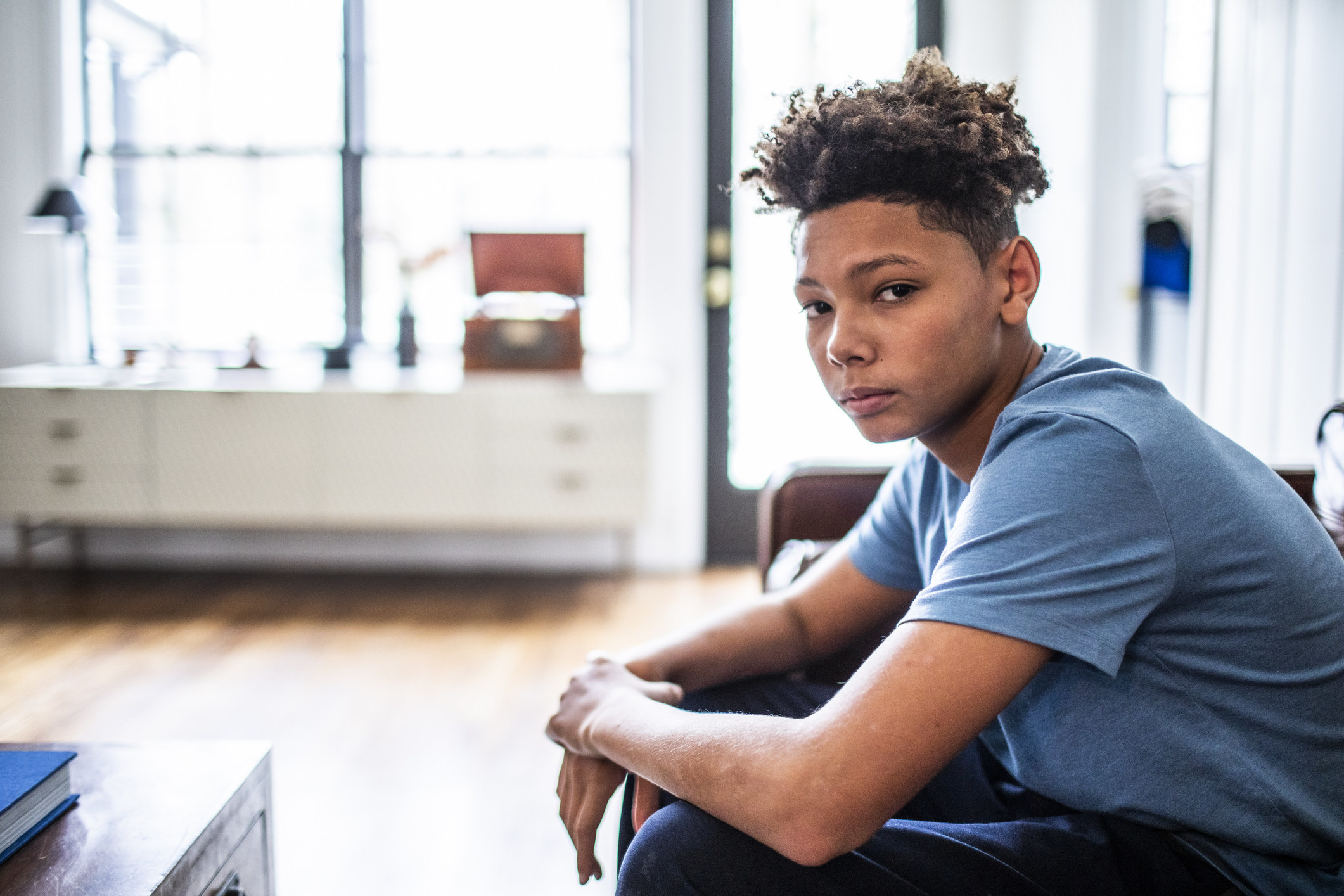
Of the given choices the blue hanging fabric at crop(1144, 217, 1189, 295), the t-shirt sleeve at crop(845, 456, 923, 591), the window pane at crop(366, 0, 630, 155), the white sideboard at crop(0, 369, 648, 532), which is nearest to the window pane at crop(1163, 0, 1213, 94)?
the blue hanging fabric at crop(1144, 217, 1189, 295)

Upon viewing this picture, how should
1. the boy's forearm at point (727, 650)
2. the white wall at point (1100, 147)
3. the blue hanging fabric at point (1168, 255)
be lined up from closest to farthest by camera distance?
the boy's forearm at point (727, 650), the white wall at point (1100, 147), the blue hanging fabric at point (1168, 255)

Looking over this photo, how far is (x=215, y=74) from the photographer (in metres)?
3.62

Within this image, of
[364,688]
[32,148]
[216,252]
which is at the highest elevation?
[32,148]

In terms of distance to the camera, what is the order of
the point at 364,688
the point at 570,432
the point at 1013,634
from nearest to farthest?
the point at 1013,634 → the point at 364,688 → the point at 570,432

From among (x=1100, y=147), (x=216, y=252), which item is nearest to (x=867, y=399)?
(x=1100, y=147)

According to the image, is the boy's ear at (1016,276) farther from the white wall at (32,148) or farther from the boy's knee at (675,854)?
the white wall at (32,148)

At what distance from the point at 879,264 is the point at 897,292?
3 centimetres

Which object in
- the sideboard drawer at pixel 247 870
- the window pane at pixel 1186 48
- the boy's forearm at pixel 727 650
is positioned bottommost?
the sideboard drawer at pixel 247 870

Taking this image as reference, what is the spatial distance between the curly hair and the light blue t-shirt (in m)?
0.20

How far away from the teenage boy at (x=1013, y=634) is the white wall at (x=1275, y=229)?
63.5 inches

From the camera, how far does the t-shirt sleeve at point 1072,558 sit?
2.42 feet

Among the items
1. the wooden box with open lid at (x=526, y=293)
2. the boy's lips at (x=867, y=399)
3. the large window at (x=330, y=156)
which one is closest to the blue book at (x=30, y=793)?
the boy's lips at (x=867, y=399)

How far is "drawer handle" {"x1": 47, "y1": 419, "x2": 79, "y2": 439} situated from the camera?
10.4ft

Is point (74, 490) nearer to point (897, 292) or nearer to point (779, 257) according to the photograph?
point (779, 257)
